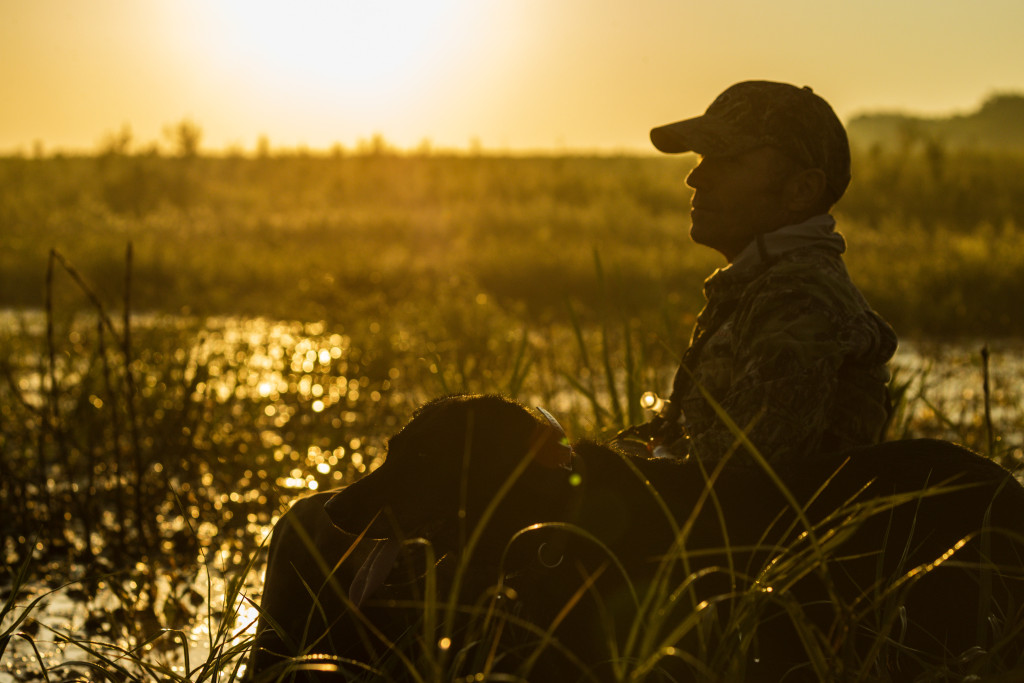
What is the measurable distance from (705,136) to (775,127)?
0.19m

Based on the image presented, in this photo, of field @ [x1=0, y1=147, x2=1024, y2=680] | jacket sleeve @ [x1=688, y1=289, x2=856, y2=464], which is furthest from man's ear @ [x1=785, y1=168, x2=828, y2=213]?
field @ [x1=0, y1=147, x2=1024, y2=680]

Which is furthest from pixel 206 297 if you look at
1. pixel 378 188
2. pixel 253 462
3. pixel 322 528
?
pixel 378 188

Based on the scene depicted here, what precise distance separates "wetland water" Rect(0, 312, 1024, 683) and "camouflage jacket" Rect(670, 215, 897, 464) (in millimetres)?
1018

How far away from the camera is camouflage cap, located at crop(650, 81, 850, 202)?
2863 millimetres

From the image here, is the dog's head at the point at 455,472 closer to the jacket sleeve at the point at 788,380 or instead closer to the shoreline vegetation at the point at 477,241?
the jacket sleeve at the point at 788,380

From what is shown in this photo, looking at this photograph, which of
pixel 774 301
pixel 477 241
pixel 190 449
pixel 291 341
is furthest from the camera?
pixel 477 241

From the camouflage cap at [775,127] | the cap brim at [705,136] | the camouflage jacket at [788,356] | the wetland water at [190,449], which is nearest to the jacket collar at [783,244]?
the camouflage jacket at [788,356]

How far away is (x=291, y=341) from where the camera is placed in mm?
10469

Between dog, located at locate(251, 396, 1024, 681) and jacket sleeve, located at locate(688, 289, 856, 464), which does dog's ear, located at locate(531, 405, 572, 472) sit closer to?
dog, located at locate(251, 396, 1024, 681)

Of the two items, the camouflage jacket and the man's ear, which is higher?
the man's ear

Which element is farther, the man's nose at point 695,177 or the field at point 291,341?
the field at point 291,341

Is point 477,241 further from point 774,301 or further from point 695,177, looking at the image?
point 774,301

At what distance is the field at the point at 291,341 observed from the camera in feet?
12.8

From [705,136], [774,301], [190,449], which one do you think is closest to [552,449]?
[774,301]
